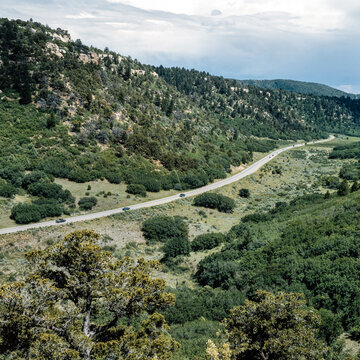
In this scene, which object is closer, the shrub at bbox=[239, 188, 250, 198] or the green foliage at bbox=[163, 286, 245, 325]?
the green foliage at bbox=[163, 286, 245, 325]

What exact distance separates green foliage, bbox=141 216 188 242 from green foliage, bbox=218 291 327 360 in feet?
108

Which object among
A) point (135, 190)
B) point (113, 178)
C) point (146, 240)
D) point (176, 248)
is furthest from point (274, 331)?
point (113, 178)

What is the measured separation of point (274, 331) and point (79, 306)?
8.58m

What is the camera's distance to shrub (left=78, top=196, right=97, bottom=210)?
173 feet

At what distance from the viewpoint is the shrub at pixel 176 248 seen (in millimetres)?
41562

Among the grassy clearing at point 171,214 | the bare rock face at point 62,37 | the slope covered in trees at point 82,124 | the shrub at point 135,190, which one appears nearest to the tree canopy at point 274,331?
the grassy clearing at point 171,214

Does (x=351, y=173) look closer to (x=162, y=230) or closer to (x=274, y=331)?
(x=162, y=230)

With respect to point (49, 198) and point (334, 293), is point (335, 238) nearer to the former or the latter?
point (334, 293)

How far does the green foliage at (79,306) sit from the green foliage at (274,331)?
391 cm

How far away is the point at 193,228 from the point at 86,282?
41852mm

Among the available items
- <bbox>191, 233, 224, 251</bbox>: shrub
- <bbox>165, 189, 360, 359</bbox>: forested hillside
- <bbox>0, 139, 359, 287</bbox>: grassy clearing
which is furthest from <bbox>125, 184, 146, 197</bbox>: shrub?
<bbox>165, 189, 360, 359</bbox>: forested hillside

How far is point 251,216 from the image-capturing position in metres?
55.4

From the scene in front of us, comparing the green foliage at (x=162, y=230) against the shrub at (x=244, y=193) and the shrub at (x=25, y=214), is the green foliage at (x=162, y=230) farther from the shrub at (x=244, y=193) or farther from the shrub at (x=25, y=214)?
the shrub at (x=244, y=193)

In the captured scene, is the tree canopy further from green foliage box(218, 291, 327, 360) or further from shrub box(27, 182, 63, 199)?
shrub box(27, 182, 63, 199)
